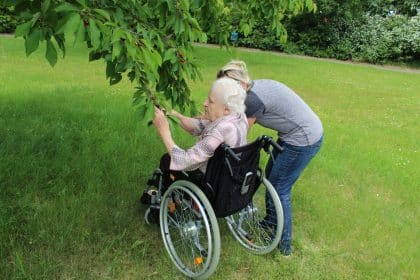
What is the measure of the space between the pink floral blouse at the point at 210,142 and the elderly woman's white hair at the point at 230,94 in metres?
0.06

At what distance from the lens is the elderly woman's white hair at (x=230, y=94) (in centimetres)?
265

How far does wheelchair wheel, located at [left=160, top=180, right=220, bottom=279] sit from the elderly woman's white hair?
538 millimetres

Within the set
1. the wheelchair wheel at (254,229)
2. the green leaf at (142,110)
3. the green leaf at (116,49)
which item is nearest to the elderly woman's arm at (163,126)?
the green leaf at (142,110)

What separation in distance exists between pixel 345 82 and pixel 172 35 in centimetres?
1052

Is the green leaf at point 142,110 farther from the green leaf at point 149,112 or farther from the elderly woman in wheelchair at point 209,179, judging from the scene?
the elderly woman in wheelchair at point 209,179

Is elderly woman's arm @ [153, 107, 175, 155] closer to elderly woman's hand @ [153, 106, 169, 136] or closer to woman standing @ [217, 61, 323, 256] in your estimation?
elderly woman's hand @ [153, 106, 169, 136]

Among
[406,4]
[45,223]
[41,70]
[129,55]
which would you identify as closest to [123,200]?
[45,223]

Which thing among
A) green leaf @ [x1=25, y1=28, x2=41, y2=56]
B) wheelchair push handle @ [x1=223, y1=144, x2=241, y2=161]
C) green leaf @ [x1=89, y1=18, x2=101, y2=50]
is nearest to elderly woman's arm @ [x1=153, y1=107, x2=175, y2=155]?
wheelchair push handle @ [x1=223, y1=144, x2=241, y2=161]

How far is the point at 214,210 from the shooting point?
2805mm

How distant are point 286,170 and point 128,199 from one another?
1.40 meters

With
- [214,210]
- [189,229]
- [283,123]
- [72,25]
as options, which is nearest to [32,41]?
[72,25]

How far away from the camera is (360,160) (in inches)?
218

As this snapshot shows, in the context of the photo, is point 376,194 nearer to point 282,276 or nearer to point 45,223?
point 282,276

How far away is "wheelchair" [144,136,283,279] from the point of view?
2676 millimetres
